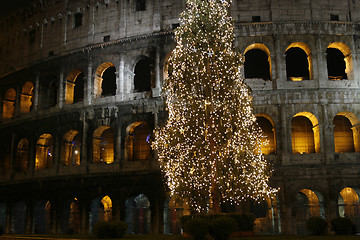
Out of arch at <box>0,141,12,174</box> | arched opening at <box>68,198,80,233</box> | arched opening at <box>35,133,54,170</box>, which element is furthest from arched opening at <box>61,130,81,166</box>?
arch at <box>0,141,12,174</box>

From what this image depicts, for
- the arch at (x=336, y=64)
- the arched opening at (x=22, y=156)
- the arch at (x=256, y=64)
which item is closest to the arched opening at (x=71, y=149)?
the arched opening at (x=22, y=156)

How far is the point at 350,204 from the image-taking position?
22.3 m

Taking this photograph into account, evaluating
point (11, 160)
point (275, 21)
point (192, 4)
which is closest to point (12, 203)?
point (11, 160)

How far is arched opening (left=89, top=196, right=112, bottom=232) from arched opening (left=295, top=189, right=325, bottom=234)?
435 inches

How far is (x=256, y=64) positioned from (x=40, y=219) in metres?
17.7

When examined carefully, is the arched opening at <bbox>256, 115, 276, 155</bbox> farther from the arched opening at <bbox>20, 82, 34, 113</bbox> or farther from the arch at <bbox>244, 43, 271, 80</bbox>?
the arched opening at <bbox>20, 82, 34, 113</bbox>

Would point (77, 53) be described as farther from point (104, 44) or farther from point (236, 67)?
point (236, 67)

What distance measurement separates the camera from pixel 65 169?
26.2 m

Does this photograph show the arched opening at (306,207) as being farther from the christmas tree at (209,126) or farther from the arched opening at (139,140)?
the arched opening at (139,140)

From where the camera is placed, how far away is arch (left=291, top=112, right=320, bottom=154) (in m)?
24.0

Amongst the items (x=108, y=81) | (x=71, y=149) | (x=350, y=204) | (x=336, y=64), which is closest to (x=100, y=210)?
(x=71, y=149)

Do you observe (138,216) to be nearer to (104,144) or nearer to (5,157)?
(104,144)

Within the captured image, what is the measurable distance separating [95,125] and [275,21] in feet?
41.6

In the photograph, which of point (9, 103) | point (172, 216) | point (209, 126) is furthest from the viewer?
point (9, 103)
